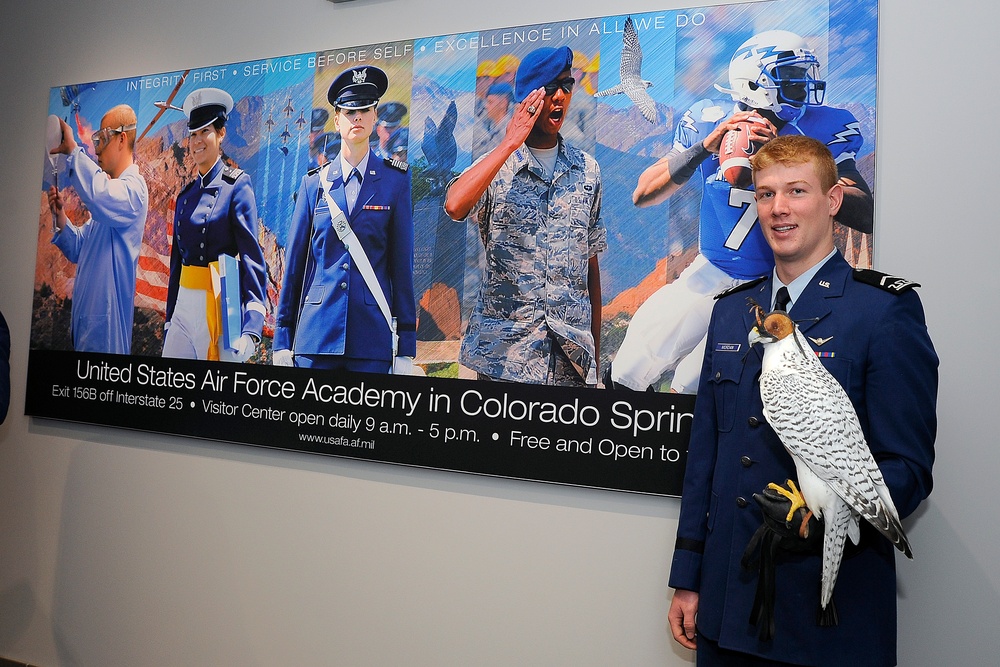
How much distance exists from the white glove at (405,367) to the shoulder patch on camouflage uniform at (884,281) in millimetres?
1221

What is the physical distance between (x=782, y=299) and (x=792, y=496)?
476 mm

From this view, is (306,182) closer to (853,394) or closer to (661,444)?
(661,444)

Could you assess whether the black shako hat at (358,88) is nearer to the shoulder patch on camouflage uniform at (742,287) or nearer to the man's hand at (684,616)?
the shoulder patch on camouflage uniform at (742,287)

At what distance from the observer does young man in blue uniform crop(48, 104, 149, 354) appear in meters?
2.71

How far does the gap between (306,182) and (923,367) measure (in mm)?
1851

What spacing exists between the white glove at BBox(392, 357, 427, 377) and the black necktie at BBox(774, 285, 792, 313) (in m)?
1.04

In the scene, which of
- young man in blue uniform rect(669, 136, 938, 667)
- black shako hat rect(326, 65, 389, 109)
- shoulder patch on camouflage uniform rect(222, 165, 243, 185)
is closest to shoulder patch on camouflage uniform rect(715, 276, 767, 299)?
young man in blue uniform rect(669, 136, 938, 667)

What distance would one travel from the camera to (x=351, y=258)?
2338mm

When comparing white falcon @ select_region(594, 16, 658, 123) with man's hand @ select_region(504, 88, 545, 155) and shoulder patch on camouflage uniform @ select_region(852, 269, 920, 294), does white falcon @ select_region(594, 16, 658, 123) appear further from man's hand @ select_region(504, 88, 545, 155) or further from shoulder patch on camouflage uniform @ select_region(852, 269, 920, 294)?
shoulder patch on camouflage uniform @ select_region(852, 269, 920, 294)

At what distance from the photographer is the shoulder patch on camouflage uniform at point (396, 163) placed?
2.31m

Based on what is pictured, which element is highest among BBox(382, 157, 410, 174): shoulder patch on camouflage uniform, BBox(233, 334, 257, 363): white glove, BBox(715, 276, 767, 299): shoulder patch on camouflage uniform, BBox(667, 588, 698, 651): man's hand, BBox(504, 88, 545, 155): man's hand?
BBox(504, 88, 545, 155): man's hand

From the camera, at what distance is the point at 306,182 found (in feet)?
7.97

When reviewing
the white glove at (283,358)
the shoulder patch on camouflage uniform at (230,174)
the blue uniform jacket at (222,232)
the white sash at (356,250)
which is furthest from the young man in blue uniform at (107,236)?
the white sash at (356,250)

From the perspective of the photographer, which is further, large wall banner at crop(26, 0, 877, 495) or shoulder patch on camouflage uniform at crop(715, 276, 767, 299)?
large wall banner at crop(26, 0, 877, 495)
